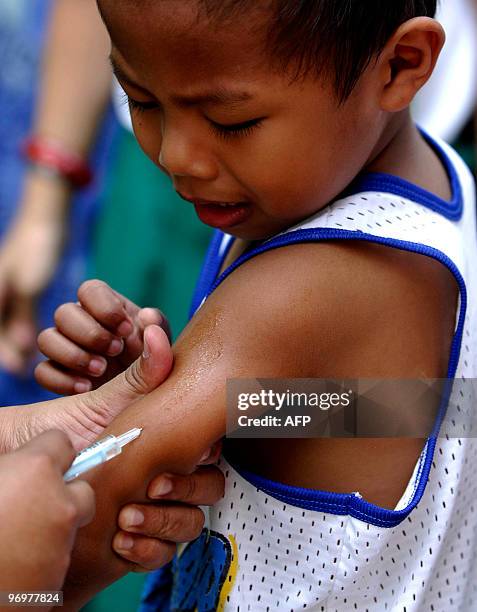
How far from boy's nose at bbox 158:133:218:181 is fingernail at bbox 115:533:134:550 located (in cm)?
40

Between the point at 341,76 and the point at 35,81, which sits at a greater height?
the point at 341,76

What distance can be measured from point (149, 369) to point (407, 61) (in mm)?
462

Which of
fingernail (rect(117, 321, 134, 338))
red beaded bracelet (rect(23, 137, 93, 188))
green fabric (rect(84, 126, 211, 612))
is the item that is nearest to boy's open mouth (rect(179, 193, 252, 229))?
fingernail (rect(117, 321, 134, 338))

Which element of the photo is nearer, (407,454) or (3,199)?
(407,454)

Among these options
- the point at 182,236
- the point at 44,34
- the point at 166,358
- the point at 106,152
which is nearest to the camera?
the point at 166,358

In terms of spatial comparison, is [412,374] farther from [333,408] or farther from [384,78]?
[384,78]

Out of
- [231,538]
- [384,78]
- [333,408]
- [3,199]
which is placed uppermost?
[384,78]

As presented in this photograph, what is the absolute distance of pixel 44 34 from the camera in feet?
7.93

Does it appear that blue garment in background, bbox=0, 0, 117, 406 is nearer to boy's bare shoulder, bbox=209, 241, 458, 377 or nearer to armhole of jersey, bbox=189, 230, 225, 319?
armhole of jersey, bbox=189, 230, 225, 319

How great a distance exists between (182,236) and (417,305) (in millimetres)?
803

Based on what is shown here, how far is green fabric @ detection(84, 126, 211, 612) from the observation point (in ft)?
5.66

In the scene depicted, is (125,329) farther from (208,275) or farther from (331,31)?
(331,31)

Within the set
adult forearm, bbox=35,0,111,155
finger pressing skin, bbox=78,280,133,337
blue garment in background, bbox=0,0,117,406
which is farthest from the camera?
blue garment in background, bbox=0,0,117,406

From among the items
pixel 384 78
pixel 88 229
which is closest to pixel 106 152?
pixel 88 229
